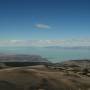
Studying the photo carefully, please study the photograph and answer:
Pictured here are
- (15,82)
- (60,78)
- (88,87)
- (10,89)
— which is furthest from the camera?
(60,78)

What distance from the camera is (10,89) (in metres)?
11.4

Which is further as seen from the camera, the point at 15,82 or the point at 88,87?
the point at 88,87

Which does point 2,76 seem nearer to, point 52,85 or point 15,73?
point 15,73

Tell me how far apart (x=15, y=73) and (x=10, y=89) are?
250 cm

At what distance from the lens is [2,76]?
43.3ft

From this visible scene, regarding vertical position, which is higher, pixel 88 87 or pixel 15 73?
pixel 15 73

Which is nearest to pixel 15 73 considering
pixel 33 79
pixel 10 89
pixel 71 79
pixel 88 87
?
pixel 33 79

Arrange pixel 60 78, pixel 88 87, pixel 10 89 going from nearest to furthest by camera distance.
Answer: pixel 10 89 < pixel 88 87 < pixel 60 78

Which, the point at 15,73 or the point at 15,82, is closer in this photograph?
the point at 15,82

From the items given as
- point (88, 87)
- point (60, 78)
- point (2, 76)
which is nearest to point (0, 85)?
point (2, 76)

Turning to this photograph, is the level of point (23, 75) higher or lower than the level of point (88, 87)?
higher

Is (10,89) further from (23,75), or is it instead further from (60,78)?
(60,78)

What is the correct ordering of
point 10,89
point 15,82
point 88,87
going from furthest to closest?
point 88,87
point 15,82
point 10,89

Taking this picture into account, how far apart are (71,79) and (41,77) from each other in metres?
2.19
